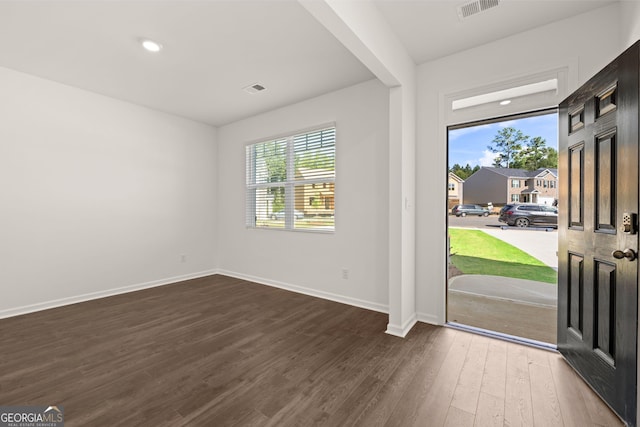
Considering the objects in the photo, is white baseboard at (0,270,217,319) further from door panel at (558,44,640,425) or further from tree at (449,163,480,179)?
door panel at (558,44,640,425)

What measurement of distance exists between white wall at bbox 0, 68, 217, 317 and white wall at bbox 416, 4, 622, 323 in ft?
13.0

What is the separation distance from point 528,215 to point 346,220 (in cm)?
284

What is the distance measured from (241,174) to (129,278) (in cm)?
241

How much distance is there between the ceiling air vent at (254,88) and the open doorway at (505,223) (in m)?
2.45

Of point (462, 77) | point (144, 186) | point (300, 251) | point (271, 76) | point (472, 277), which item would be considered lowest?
point (472, 277)

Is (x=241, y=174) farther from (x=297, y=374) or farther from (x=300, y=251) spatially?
(x=297, y=374)

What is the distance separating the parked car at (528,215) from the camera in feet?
12.8

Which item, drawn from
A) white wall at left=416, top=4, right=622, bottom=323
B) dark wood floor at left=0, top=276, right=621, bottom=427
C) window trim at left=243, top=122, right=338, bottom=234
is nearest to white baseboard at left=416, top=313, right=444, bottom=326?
white wall at left=416, top=4, right=622, bottom=323

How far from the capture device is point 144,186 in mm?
4273

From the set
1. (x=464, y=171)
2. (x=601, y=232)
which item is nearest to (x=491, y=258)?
(x=464, y=171)

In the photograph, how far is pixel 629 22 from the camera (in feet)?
6.25

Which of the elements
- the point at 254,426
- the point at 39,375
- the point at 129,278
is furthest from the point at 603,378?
the point at 129,278

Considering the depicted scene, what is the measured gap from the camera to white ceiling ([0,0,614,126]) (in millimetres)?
2174

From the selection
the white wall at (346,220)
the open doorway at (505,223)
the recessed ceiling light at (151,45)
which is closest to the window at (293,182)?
the white wall at (346,220)
